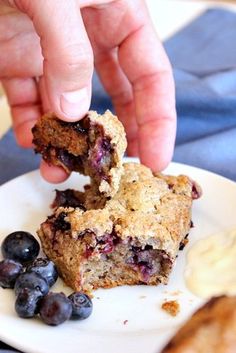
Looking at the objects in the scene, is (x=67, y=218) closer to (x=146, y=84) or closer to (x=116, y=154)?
(x=116, y=154)

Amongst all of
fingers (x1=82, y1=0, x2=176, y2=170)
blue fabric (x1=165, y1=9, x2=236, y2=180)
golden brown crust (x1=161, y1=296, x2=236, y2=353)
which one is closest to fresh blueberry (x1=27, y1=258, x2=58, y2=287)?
fingers (x1=82, y1=0, x2=176, y2=170)

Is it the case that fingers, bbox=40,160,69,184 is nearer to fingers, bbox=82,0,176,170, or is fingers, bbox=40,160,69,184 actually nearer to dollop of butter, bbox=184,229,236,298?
fingers, bbox=82,0,176,170

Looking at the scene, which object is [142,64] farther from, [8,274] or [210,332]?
[210,332]

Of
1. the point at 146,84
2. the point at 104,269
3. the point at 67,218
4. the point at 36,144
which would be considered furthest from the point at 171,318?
the point at 146,84

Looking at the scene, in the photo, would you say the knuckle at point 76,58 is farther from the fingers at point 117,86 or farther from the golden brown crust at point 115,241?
the fingers at point 117,86

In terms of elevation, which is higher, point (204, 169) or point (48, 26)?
point (48, 26)

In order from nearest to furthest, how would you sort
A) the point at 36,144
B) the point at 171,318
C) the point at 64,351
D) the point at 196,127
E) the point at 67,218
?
the point at 64,351, the point at 171,318, the point at 67,218, the point at 36,144, the point at 196,127

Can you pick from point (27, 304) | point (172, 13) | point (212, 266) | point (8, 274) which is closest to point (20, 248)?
point (8, 274)

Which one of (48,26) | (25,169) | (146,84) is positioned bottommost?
(25,169)
